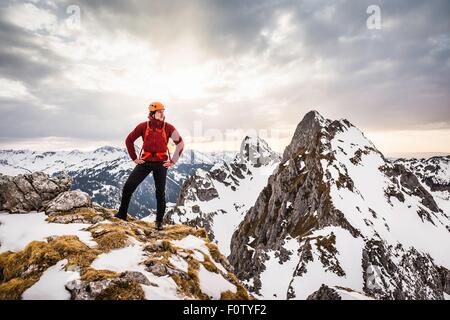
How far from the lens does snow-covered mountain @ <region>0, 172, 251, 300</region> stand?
8031 millimetres

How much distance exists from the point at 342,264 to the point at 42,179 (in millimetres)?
93987

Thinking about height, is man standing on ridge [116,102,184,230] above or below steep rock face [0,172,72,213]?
above

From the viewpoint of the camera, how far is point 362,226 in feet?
360

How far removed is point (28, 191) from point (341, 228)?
10209 cm

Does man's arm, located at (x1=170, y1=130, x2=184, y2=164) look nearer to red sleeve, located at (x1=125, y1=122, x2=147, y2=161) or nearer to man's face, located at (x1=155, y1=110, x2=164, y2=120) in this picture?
man's face, located at (x1=155, y1=110, x2=164, y2=120)

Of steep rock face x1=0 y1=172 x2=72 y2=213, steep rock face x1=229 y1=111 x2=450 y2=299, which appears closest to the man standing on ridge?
steep rock face x1=0 y1=172 x2=72 y2=213

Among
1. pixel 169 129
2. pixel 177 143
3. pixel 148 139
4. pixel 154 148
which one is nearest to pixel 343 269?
pixel 177 143

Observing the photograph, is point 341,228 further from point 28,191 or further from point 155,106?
point 155,106

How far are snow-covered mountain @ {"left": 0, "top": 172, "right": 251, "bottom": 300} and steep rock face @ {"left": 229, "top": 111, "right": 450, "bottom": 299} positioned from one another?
270 ft

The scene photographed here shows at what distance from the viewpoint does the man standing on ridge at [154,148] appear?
13.1 m

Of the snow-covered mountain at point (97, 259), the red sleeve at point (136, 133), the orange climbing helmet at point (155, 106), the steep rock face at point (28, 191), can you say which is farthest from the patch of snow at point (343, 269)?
the orange climbing helmet at point (155, 106)

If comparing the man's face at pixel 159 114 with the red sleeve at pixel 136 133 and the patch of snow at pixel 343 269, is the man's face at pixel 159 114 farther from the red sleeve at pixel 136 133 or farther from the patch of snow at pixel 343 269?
the patch of snow at pixel 343 269

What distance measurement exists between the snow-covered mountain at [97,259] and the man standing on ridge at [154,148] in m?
2.10
